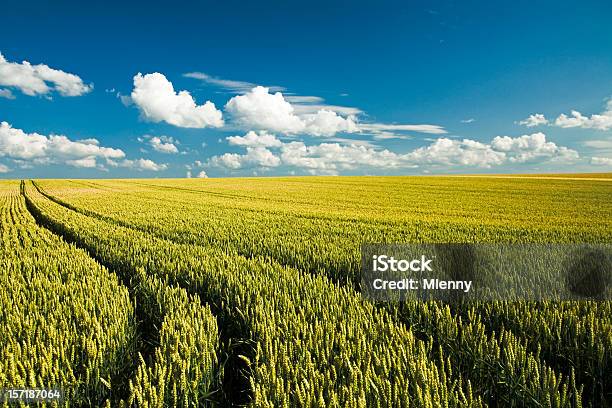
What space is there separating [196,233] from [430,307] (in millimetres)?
9243

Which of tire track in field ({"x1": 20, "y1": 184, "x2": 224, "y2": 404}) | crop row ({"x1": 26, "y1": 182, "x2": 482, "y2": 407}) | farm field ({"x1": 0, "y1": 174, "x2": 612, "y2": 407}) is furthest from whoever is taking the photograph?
tire track in field ({"x1": 20, "y1": 184, "x2": 224, "y2": 404})

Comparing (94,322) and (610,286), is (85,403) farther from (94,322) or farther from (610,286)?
(610,286)

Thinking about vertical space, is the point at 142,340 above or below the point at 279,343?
below

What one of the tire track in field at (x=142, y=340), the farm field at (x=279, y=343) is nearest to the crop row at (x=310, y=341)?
the farm field at (x=279, y=343)

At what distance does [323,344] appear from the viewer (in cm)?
352

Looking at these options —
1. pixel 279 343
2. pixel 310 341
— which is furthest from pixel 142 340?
pixel 310 341

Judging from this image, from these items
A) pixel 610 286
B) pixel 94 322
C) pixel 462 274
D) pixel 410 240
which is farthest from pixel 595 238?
pixel 94 322

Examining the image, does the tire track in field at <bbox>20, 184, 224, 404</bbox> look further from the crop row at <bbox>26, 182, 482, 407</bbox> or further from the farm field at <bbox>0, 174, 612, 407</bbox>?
the crop row at <bbox>26, 182, 482, 407</bbox>

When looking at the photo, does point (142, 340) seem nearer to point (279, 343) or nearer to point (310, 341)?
point (279, 343)

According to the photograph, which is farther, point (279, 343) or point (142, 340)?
point (142, 340)

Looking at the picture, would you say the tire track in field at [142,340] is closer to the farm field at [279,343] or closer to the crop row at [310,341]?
the farm field at [279,343]

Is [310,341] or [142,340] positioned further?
[142,340]

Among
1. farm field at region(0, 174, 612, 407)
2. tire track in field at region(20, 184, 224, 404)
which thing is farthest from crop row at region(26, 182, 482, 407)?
tire track in field at region(20, 184, 224, 404)

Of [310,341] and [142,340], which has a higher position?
[310,341]
